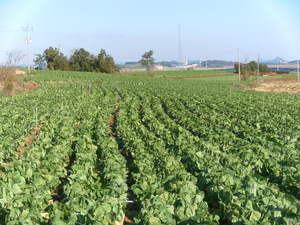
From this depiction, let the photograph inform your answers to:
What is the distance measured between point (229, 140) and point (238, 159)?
2516 mm

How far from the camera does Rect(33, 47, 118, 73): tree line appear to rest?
257 ft

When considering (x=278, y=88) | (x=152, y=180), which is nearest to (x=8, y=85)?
(x=152, y=180)

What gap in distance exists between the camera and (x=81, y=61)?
8081 cm

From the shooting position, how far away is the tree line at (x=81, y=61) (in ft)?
257

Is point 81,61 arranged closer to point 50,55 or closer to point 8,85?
point 50,55

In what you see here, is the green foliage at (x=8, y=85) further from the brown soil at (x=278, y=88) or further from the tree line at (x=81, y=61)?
the tree line at (x=81, y=61)

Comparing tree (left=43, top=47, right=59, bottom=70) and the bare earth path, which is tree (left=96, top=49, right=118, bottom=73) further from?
the bare earth path

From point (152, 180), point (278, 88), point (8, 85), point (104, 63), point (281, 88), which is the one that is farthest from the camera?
point (104, 63)

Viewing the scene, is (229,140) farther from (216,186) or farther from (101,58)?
(101,58)

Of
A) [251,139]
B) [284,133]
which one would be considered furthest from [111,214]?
[284,133]

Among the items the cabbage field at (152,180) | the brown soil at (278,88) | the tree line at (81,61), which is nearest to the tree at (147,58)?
the tree line at (81,61)

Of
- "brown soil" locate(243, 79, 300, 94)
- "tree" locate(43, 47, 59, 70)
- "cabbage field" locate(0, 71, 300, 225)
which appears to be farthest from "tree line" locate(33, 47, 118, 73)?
"cabbage field" locate(0, 71, 300, 225)

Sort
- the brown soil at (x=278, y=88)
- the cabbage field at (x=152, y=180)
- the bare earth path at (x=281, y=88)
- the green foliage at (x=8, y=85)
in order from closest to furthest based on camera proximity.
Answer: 1. the cabbage field at (x=152, y=180)
2. the green foliage at (x=8, y=85)
3. the bare earth path at (x=281, y=88)
4. the brown soil at (x=278, y=88)

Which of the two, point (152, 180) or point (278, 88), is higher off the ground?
point (278, 88)
